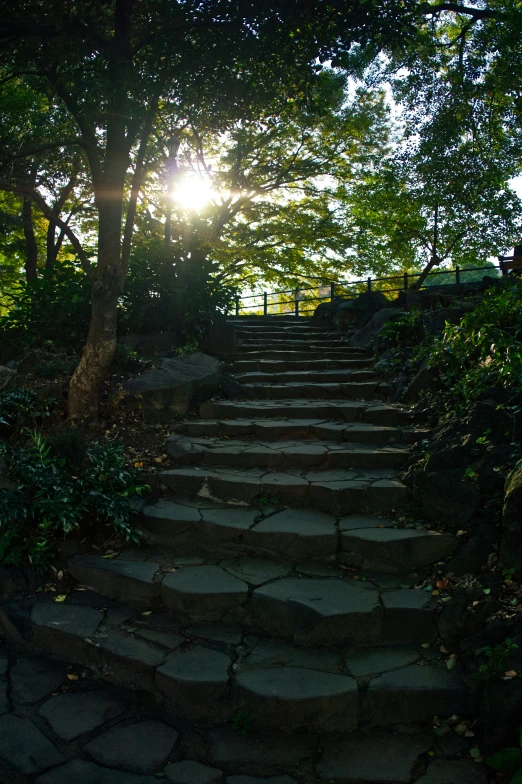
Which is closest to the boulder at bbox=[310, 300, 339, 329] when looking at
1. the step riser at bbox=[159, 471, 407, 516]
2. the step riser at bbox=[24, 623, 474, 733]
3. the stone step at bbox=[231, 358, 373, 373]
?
the stone step at bbox=[231, 358, 373, 373]

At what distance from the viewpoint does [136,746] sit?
2744mm

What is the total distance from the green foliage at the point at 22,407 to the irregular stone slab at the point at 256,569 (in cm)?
280

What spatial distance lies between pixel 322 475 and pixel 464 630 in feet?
6.16

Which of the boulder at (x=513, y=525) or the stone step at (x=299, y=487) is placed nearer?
the boulder at (x=513, y=525)

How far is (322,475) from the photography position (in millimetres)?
4773

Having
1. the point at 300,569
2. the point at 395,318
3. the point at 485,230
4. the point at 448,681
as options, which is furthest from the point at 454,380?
the point at 485,230

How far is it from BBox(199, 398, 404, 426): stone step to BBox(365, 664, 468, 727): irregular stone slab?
336cm

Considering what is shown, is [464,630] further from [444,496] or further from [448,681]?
[444,496]

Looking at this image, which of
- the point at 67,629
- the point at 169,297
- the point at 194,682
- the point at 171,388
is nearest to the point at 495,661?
the point at 194,682

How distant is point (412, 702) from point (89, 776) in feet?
5.29

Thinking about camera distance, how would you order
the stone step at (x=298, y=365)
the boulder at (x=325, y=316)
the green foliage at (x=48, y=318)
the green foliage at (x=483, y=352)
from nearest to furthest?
the green foliage at (x=483, y=352), the green foliage at (x=48, y=318), the stone step at (x=298, y=365), the boulder at (x=325, y=316)

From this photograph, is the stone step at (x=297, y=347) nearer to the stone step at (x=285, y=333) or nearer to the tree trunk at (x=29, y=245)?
the stone step at (x=285, y=333)

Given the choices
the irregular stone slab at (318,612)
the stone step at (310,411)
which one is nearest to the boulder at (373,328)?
the stone step at (310,411)

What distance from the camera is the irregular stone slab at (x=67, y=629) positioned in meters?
3.35
